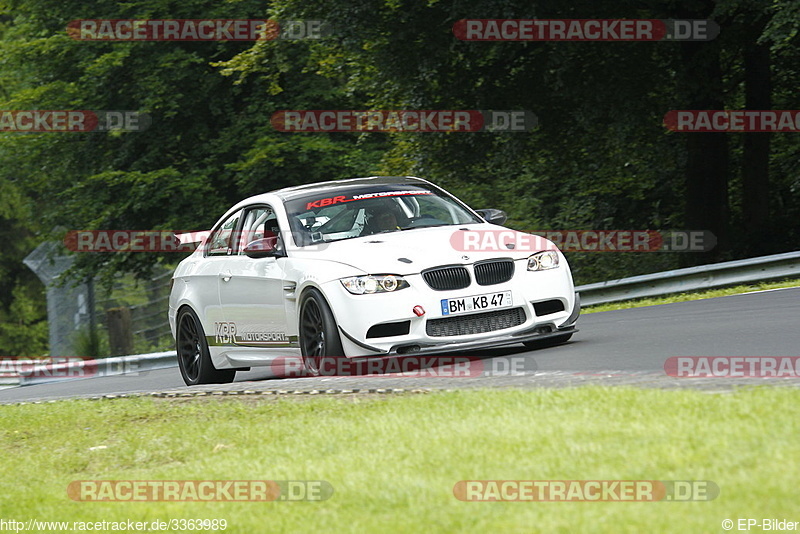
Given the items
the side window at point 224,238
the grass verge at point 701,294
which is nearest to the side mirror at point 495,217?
the side window at point 224,238

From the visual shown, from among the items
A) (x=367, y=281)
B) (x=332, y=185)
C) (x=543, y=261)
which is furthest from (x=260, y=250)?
(x=543, y=261)

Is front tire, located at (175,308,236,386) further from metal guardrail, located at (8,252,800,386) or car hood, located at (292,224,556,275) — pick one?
metal guardrail, located at (8,252,800,386)

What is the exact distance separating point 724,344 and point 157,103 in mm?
20627

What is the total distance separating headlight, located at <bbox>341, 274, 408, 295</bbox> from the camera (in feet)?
31.9

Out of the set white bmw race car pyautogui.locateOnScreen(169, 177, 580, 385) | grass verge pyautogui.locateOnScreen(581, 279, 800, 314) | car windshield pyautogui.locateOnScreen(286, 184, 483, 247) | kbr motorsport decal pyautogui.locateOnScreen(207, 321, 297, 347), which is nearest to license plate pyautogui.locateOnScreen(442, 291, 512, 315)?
white bmw race car pyautogui.locateOnScreen(169, 177, 580, 385)

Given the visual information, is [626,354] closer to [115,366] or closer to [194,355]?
[194,355]

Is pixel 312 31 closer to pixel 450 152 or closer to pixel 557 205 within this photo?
pixel 450 152

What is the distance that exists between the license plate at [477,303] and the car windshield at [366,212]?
1.22 meters

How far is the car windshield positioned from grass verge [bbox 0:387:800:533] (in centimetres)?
238

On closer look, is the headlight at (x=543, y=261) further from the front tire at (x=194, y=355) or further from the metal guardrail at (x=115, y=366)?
the metal guardrail at (x=115, y=366)

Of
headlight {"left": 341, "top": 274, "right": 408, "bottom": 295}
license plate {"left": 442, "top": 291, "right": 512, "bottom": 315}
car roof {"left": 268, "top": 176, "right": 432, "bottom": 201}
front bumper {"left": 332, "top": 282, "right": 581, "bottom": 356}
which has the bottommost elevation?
front bumper {"left": 332, "top": 282, "right": 581, "bottom": 356}

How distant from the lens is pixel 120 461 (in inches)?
311

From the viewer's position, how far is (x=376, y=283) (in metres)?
9.73

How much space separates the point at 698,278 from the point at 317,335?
26.5ft
